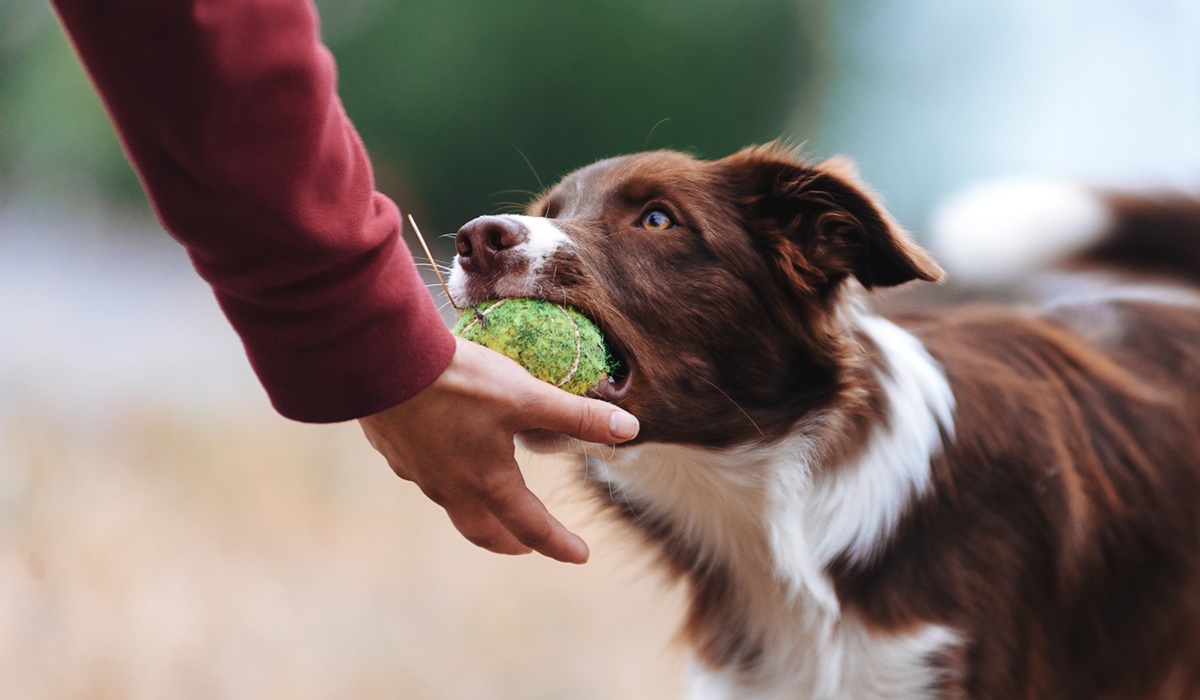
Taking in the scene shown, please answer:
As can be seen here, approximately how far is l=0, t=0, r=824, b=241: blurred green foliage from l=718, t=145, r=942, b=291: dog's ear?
4.09m

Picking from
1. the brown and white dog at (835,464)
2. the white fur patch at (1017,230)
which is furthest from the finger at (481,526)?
the white fur patch at (1017,230)

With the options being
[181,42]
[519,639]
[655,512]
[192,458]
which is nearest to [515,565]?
[519,639]

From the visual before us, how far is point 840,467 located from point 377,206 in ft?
3.94

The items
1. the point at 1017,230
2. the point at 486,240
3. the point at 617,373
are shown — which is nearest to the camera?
the point at 486,240

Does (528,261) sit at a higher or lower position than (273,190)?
lower

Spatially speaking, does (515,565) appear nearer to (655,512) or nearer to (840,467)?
(655,512)

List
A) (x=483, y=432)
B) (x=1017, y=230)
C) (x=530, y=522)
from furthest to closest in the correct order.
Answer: (x=1017, y=230), (x=530, y=522), (x=483, y=432)

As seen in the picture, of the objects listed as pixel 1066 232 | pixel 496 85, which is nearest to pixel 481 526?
pixel 1066 232

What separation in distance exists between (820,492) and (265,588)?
8.18 ft

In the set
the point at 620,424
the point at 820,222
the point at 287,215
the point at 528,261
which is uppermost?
the point at 287,215

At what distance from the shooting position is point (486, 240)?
1.84 meters

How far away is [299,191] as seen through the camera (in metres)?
1.27

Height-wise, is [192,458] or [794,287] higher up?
[794,287]

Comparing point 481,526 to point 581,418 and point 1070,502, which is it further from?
point 1070,502
